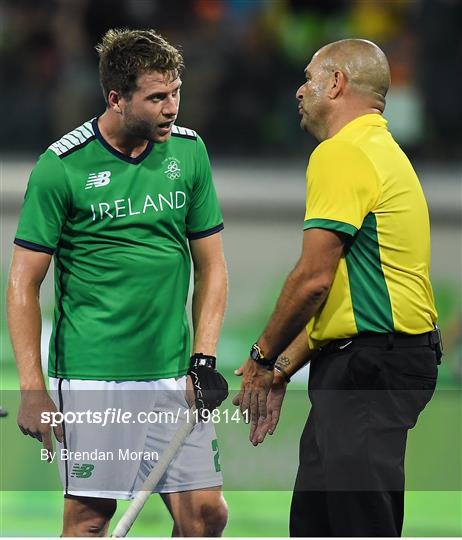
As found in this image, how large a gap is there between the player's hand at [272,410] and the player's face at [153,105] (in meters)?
0.89

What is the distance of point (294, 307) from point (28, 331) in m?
0.87

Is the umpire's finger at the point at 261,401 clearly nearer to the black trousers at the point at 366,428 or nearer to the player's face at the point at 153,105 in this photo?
the black trousers at the point at 366,428

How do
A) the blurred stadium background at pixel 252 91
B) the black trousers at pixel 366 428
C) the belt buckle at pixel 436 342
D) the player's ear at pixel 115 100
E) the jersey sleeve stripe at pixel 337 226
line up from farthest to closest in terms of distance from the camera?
the blurred stadium background at pixel 252 91 → the player's ear at pixel 115 100 → the belt buckle at pixel 436 342 → the black trousers at pixel 366 428 → the jersey sleeve stripe at pixel 337 226

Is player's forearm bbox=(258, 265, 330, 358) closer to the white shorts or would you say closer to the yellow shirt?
the yellow shirt

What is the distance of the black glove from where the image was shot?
432 cm

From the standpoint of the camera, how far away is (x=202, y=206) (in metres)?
4.45

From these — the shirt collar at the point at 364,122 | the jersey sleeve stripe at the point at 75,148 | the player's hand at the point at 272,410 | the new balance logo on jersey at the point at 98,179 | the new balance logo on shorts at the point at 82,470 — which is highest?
the shirt collar at the point at 364,122

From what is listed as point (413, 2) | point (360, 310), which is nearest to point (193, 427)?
point (360, 310)

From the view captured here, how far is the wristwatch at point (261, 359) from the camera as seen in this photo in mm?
4160

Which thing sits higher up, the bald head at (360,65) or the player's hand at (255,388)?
the bald head at (360,65)

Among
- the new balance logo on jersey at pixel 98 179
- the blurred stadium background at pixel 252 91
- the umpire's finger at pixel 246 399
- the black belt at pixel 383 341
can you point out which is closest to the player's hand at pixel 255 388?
the umpire's finger at pixel 246 399

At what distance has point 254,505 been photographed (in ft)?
19.4

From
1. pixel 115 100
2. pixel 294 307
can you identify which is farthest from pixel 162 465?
pixel 115 100

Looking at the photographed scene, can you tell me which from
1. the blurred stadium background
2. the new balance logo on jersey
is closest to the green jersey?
the new balance logo on jersey
